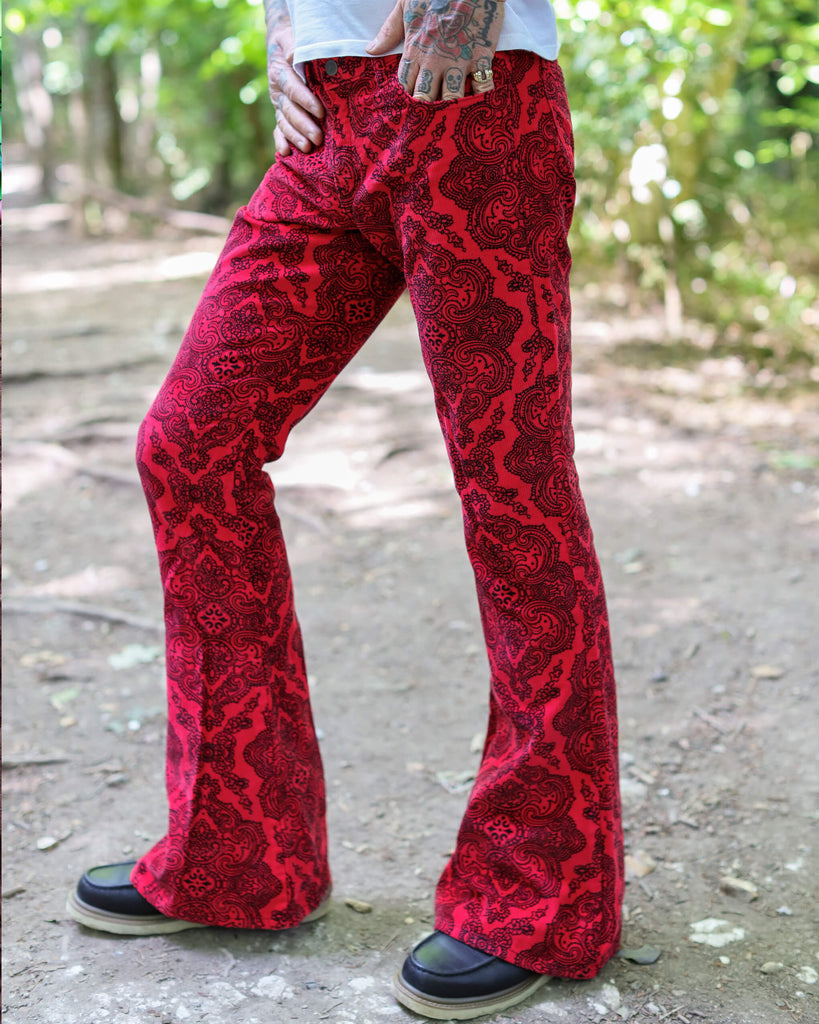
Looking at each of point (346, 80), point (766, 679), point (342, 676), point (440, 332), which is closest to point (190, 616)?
point (440, 332)

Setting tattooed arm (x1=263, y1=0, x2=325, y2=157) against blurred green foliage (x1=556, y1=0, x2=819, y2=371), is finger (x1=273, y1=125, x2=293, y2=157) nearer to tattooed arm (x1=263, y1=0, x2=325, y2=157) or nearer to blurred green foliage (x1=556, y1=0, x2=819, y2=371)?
tattooed arm (x1=263, y1=0, x2=325, y2=157)

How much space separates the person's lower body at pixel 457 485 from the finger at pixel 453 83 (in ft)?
0.10

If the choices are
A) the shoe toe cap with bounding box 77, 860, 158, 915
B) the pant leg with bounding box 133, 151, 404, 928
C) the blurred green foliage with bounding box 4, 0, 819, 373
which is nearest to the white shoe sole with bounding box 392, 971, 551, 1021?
the pant leg with bounding box 133, 151, 404, 928

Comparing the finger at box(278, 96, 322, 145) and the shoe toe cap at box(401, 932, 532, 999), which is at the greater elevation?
the finger at box(278, 96, 322, 145)

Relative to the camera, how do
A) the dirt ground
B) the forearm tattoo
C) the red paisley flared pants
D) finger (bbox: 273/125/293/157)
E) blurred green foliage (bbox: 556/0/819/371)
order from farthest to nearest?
1. blurred green foliage (bbox: 556/0/819/371)
2. the dirt ground
3. finger (bbox: 273/125/293/157)
4. the red paisley flared pants
5. the forearm tattoo

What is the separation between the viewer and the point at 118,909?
5.38 ft

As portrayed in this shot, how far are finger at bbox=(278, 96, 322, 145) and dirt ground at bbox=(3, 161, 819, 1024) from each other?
1250 millimetres

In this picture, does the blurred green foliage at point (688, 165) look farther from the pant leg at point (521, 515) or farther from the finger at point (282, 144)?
the pant leg at point (521, 515)

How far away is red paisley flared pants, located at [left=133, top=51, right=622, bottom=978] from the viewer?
125cm

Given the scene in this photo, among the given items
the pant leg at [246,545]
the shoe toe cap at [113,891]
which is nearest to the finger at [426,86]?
the pant leg at [246,545]

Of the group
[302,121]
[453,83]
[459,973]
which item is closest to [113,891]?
[459,973]

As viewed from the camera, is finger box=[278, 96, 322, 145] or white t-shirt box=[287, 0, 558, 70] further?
finger box=[278, 96, 322, 145]

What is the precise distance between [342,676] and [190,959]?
1.17 metres

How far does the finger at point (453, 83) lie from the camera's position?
3.83ft
